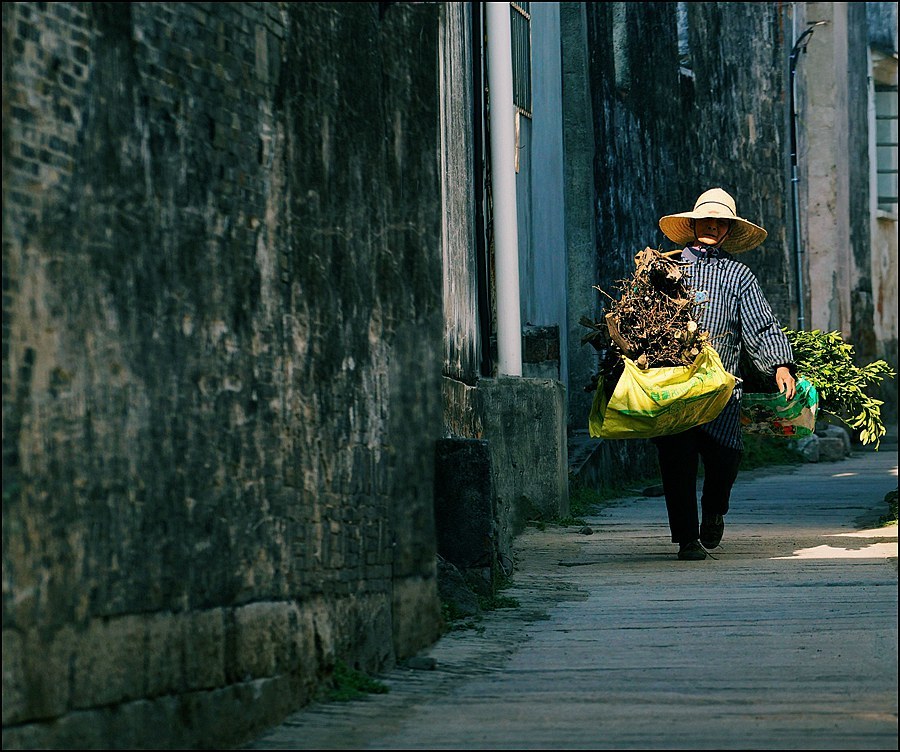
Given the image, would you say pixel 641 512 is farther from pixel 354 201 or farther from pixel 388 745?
pixel 388 745

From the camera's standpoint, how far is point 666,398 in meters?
7.91

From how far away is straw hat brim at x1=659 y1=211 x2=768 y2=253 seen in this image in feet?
29.3

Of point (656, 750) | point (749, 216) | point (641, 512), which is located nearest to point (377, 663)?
point (656, 750)

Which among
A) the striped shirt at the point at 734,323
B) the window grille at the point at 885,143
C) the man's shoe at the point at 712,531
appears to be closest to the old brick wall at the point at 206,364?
the striped shirt at the point at 734,323

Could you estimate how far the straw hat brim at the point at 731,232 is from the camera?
29.3 ft

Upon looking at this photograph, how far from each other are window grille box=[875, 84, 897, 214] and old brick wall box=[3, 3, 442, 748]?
2230 centimetres

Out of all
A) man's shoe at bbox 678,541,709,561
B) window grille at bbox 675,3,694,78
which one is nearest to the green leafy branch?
man's shoe at bbox 678,541,709,561

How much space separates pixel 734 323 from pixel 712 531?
1.10 meters

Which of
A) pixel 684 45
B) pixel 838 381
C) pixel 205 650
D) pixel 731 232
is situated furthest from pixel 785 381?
pixel 684 45

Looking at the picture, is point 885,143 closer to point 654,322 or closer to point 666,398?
point 654,322

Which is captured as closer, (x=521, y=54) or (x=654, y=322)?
(x=654, y=322)

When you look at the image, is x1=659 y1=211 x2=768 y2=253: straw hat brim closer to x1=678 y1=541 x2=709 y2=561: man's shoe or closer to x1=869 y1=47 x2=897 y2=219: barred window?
x1=678 y1=541 x2=709 y2=561: man's shoe

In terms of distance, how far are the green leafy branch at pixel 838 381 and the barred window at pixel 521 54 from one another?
3434 millimetres

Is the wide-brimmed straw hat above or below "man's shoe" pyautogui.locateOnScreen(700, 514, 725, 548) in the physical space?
above
